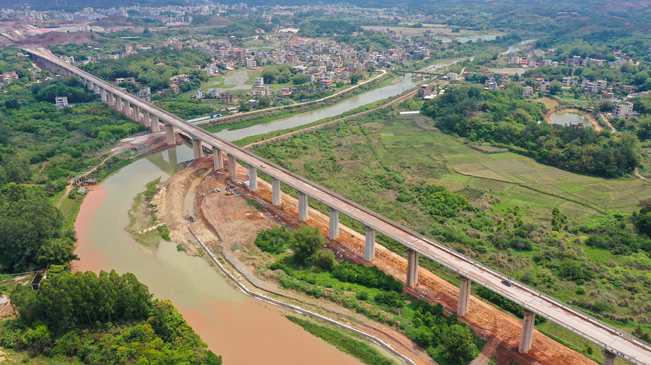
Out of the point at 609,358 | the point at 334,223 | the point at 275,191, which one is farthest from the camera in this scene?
the point at 275,191

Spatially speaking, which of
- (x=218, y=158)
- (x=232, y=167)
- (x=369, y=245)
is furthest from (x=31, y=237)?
(x=369, y=245)

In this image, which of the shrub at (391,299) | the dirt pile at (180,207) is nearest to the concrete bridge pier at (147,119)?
the dirt pile at (180,207)

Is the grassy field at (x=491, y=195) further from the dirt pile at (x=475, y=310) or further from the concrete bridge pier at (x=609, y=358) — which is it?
the concrete bridge pier at (x=609, y=358)

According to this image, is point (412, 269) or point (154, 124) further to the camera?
point (154, 124)

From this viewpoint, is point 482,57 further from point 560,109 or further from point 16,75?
point 16,75

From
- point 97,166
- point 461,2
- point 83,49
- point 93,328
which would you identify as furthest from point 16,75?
point 461,2

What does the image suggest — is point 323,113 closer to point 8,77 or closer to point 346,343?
point 346,343
